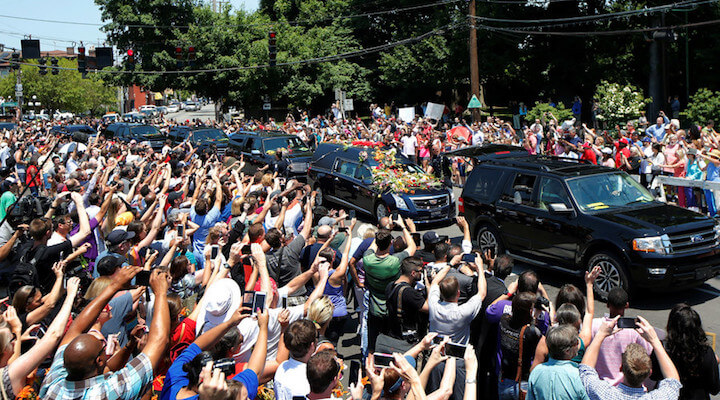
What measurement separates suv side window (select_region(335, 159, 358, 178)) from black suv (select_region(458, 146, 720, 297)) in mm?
4659

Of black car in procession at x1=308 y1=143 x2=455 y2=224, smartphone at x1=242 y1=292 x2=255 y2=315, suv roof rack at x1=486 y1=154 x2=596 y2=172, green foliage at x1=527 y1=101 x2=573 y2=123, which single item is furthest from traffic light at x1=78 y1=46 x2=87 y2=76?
smartphone at x1=242 y1=292 x2=255 y2=315

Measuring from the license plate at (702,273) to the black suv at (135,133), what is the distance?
1029 inches

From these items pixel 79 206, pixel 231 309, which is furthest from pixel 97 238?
pixel 231 309

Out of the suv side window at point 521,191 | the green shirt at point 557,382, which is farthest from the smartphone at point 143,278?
the suv side window at point 521,191

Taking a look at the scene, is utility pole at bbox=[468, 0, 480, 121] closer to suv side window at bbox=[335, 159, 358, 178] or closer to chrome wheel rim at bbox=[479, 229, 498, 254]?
suv side window at bbox=[335, 159, 358, 178]

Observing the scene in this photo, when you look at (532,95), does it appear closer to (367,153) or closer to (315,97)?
(315,97)

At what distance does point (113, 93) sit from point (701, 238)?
3535 inches

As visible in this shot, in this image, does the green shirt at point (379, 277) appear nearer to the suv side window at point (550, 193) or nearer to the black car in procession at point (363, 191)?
the suv side window at point (550, 193)

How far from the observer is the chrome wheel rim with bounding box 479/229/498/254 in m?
11.8

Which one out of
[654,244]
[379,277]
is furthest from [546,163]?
[379,277]

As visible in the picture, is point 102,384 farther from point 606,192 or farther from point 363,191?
point 363,191

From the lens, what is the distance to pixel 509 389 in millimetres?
5500

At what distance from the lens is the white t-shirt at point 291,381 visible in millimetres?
4277

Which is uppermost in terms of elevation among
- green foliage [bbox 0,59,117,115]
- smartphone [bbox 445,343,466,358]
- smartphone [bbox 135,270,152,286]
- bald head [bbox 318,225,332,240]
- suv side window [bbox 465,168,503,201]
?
green foliage [bbox 0,59,117,115]
